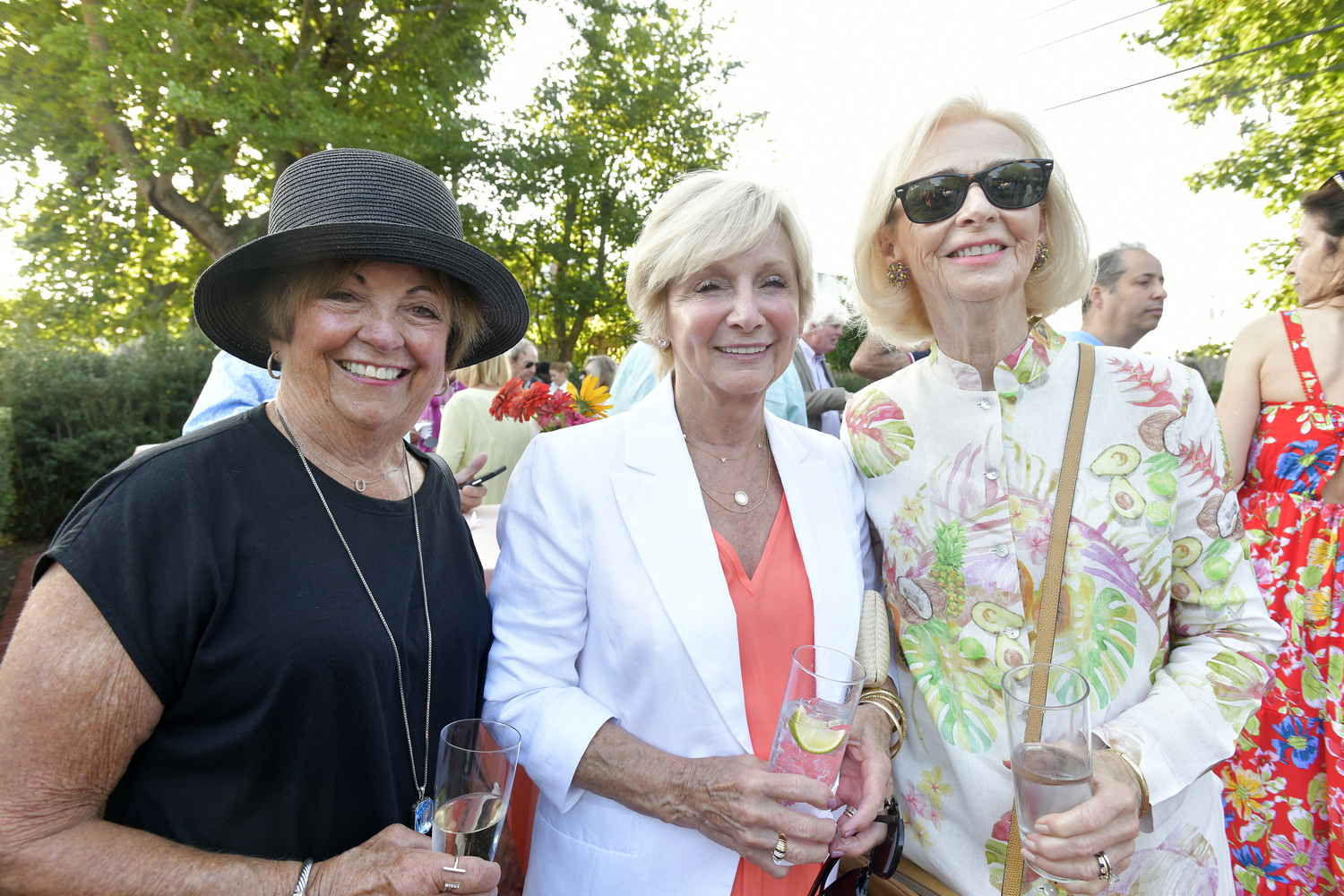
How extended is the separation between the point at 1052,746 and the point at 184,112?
13.9 meters

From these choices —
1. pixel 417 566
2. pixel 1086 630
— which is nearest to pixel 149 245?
pixel 417 566

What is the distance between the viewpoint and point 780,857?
1.50 metres

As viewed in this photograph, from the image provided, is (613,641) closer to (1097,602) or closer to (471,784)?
(471,784)

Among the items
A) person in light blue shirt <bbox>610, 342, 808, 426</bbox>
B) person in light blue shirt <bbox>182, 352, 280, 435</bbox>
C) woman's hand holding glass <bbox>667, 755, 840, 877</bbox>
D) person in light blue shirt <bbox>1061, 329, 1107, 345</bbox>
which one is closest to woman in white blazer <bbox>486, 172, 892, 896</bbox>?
woman's hand holding glass <bbox>667, 755, 840, 877</bbox>

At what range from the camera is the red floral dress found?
2.83 metres

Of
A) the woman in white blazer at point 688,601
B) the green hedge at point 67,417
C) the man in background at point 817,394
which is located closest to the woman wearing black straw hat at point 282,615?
the woman in white blazer at point 688,601

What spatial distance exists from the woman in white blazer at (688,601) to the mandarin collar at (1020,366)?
40 cm

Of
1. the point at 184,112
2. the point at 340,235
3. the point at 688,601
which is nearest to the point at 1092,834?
the point at 688,601

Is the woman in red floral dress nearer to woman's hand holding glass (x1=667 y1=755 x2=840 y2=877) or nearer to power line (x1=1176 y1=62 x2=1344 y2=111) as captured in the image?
woman's hand holding glass (x1=667 y1=755 x2=840 y2=877)

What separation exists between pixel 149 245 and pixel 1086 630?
58.1 ft

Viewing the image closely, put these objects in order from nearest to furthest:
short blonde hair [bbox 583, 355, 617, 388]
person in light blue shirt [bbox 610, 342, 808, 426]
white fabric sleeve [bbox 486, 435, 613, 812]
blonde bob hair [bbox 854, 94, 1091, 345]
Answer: white fabric sleeve [bbox 486, 435, 613, 812]
blonde bob hair [bbox 854, 94, 1091, 345]
person in light blue shirt [bbox 610, 342, 808, 426]
short blonde hair [bbox 583, 355, 617, 388]

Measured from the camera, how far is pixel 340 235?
157 centimetres

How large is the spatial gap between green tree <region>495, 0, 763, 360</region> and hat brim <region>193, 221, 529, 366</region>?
17328 millimetres

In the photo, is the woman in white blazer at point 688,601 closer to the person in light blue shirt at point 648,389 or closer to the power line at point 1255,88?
the person in light blue shirt at point 648,389
